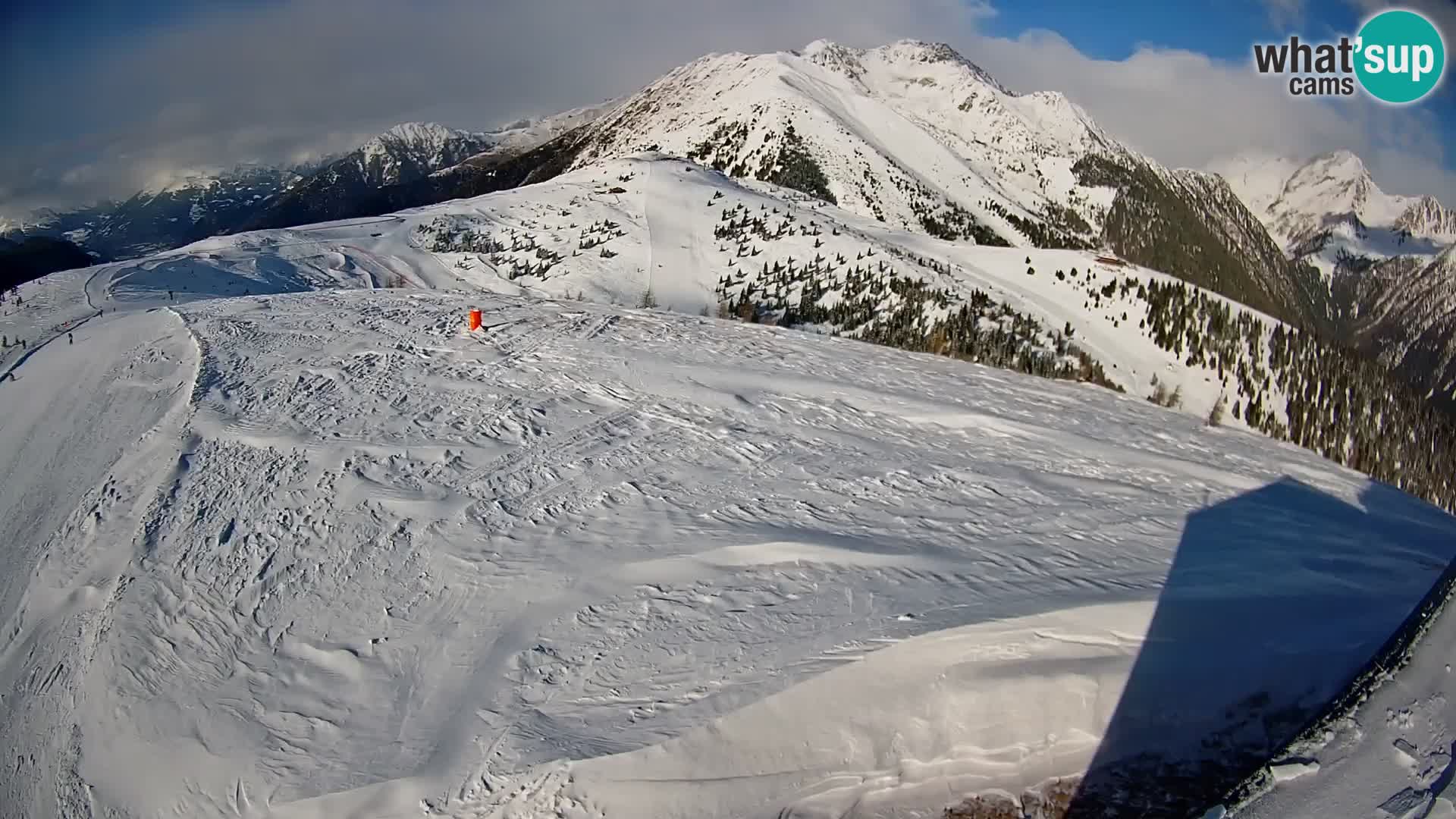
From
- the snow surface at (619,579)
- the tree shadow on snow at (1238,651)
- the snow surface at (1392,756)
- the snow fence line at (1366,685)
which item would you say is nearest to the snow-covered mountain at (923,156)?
the snow surface at (619,579)

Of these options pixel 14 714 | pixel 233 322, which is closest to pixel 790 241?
pixel 233 322

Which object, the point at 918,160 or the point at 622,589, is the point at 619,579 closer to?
the point at 622,589

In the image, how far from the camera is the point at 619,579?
7.85 m

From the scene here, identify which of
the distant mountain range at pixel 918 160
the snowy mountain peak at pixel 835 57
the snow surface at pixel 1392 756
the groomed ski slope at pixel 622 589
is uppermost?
the snowy mountain peak at pixel 835 57

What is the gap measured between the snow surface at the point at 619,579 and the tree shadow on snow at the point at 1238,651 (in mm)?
46

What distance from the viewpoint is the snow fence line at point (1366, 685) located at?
3543 millimetres

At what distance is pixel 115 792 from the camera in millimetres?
6195

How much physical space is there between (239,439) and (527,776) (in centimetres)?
713

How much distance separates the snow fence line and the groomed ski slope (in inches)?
98.1

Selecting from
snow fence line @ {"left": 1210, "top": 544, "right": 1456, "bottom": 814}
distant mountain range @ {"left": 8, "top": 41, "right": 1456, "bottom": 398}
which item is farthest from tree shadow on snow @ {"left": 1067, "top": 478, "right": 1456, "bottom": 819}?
distant mountain range @ {"left": 8, "top": 41, "right": 1456, "bottom": 398}

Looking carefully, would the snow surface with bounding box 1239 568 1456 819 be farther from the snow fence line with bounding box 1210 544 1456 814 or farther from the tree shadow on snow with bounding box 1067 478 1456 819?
the tree shadow on snow with bounding box 1067 478 1456 819

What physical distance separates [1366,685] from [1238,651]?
3.40 meters

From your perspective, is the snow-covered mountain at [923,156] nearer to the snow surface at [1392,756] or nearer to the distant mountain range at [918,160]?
the distant mountain range at [918,160]

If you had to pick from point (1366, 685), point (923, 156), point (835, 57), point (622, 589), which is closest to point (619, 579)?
point (622, 589)
